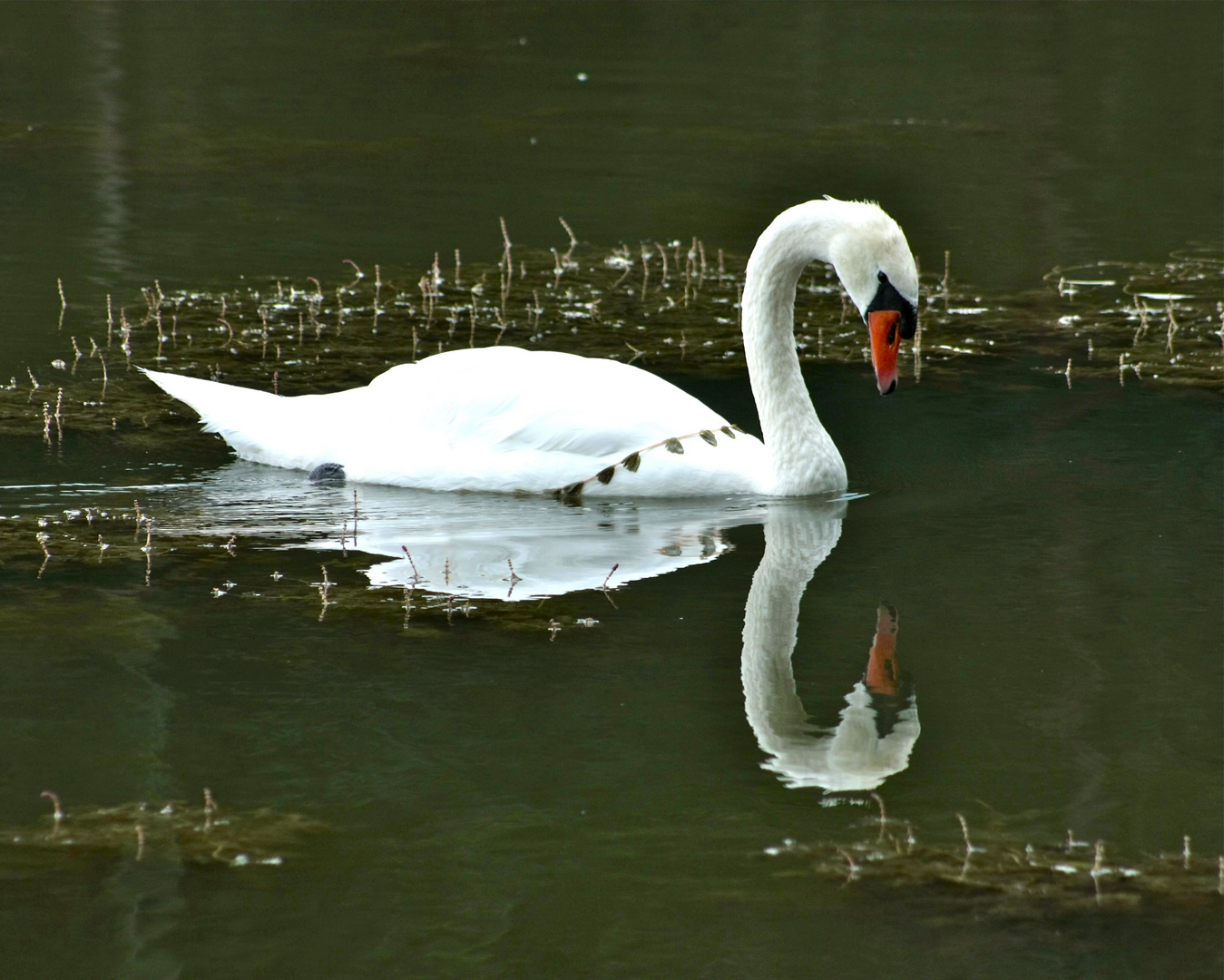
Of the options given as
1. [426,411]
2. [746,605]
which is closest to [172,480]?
[426,411]

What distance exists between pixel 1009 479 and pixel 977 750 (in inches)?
137

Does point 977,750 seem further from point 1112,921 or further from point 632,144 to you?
point 632,144

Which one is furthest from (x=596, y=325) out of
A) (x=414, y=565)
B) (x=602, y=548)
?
(x=414, y=565)

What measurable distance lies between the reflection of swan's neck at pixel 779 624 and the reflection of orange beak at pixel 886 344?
0.68 meters

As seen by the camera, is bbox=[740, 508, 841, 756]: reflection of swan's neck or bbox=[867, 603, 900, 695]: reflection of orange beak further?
bbox=[867, 603, 900, 695]: reflection of orange beak

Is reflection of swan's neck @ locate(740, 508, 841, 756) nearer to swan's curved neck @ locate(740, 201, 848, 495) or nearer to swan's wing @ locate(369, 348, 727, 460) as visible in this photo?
swan's curved neck @ locate(740, 201, 848, 495)

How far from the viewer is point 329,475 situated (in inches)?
351

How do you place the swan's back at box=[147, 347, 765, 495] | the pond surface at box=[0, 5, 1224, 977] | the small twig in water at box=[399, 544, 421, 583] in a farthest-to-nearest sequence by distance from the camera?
1. the swan's back at box=[147, 347, 765, 495]
2. the small twig in water at box=[399, 544, 421, 583]
3. the pond surface at box=[0, 5, 1224, 977]

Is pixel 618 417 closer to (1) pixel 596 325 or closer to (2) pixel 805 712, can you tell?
(2) pixel 805 712

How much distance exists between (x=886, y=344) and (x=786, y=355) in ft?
2.34

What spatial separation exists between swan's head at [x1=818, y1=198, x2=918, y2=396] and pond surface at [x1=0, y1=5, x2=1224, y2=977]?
0.81 m

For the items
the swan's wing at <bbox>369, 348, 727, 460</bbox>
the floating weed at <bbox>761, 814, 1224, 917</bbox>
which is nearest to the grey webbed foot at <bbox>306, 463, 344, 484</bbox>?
the swan's wing at <bbox>369, 348, 727, 460</bbox>

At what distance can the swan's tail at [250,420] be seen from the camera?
29.7 ft

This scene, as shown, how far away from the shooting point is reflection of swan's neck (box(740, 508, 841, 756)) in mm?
5871
